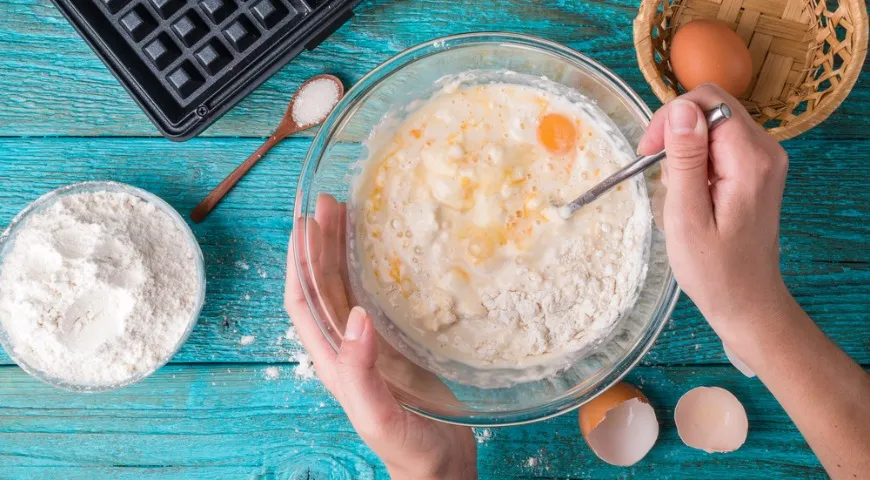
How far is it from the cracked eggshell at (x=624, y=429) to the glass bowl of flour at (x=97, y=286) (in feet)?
3.16

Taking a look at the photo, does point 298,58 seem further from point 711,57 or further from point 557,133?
point 711,57

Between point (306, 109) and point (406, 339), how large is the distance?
59cm

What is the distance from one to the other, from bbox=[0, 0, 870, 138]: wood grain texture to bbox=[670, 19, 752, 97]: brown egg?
140 millimetres

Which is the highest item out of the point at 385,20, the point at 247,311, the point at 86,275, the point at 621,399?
the point at 385,20

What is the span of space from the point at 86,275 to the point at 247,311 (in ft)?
1.18

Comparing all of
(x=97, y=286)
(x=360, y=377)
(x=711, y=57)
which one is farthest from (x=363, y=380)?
(x=711, y=57)

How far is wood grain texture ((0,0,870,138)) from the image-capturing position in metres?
1.50

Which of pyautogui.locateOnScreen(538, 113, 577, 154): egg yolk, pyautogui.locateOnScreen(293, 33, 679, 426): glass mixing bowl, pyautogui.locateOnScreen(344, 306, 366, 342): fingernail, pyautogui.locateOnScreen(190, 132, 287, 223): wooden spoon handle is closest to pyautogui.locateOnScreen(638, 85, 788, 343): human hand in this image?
pyautogui.locateOnScreen(293, 33, 679, 426): glass mixing bowl

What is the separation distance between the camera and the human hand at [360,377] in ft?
3.70

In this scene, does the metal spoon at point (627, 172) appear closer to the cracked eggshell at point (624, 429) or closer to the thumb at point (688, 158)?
the thumb at point (688, 158)

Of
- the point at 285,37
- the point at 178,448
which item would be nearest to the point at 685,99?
the point at 285,37

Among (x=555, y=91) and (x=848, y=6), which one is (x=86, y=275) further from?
(x=848, y=6)

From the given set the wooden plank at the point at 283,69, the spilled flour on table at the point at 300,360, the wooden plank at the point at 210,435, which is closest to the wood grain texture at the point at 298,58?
the wooden plank at the point at 283,69

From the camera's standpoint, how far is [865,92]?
1494mm
